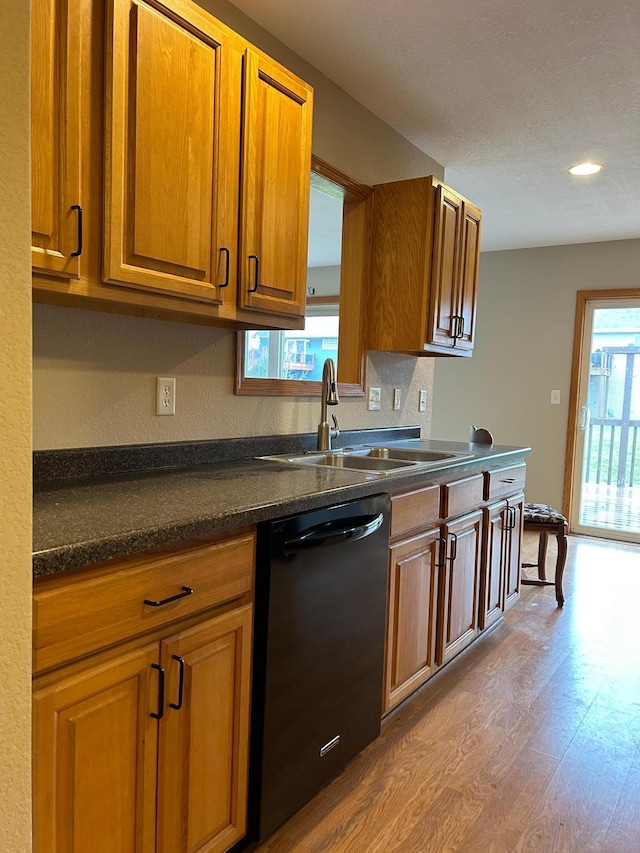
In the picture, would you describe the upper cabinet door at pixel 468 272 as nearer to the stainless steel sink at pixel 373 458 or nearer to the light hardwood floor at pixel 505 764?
the stainless steel sink at pixel 373 458

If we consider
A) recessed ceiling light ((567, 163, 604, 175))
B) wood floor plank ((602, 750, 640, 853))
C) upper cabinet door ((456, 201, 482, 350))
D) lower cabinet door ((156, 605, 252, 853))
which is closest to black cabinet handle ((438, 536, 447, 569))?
wood floor plank ((602, 750, 640, 853))

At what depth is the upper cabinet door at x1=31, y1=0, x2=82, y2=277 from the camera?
124cm

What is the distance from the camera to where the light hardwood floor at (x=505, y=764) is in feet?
5.40

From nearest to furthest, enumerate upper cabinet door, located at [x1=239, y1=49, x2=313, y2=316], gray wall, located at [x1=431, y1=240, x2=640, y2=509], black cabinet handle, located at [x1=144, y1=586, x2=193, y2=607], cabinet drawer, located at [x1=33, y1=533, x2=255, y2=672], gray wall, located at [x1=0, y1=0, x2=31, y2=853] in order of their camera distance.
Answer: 1. gray wall, located at [x1=0, y1=0, x2=31, y2=853]
2. cabinet drawer, located at [x1=33, y1=533, x2=255, y2=672]
3. black cabinet handle, located at [x1=144, y1=586, x2=193, y2=607]
4. upper cabinet door, located at [x1=239, y1=49, x2=313, y2=316]
5. gray wall, located at [x1=431, y1=240, x2=640, y2=509]

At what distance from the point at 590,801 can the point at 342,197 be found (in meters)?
2.61

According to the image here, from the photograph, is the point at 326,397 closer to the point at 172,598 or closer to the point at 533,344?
the point at 172,598

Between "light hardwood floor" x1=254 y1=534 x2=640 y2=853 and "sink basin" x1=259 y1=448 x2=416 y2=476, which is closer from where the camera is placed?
"light hardwood floor" x1=254 y1=534 x2=640 y2=853

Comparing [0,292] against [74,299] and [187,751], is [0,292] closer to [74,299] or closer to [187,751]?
[74,299]

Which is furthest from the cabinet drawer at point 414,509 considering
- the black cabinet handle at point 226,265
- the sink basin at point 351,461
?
the black cabinet handle at point 226,265

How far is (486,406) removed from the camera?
18.8 ft

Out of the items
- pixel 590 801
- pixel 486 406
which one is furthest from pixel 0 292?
pixel 486 406

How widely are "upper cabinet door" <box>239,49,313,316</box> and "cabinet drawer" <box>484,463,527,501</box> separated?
1247mm

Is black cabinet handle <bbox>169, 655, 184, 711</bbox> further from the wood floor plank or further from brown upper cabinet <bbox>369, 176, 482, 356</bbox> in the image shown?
brown upper cabinet <bbox>369, 176, 482, 356</bbox>

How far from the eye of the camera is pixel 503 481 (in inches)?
114
